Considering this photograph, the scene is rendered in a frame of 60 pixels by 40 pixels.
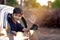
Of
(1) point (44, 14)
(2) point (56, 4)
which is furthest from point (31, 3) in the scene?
(2) point (56, 4)

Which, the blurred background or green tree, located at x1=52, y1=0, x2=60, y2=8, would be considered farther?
green tree, located at x1=52, y1=0, x2=60, y2=8

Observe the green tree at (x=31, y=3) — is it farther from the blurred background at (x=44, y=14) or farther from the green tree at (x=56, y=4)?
the green tree at (x=56, y=4)

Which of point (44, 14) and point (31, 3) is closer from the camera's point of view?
point (31, 3)

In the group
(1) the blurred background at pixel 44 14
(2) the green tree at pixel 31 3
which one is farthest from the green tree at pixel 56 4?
(2) the green tree at pixel 31 3

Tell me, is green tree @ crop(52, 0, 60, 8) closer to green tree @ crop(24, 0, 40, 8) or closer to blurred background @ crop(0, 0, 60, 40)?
blurred background @ crop(0, 0, 60, 40)

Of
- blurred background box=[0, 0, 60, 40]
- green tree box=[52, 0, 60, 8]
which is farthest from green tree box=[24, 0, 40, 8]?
green tree box=[52, 0, 60, 8]

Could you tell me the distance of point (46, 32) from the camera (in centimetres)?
350

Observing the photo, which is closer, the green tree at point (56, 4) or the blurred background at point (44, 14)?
the blurred background at point (44, 14)

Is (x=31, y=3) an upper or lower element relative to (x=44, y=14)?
upper

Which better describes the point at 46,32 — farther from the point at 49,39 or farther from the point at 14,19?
the point at 14,19

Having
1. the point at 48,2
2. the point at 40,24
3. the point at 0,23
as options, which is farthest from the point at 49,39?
the point at 0,23

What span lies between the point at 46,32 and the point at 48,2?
49cm

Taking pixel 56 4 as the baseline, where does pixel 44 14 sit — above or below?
below

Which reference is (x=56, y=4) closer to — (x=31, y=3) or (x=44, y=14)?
(x=44, y=14)
